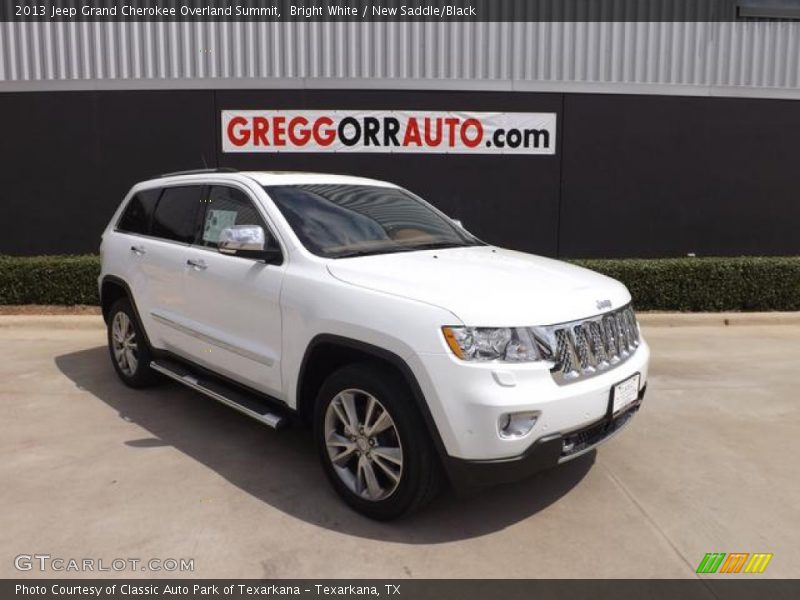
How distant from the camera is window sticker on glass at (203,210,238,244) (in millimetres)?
4446

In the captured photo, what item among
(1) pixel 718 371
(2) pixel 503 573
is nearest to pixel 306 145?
(1) pixel 718 371

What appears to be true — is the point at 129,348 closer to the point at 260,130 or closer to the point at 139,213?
the point at 139,213

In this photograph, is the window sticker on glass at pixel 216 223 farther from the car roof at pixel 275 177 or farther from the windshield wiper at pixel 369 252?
the windshield wiper at pixel 369 252

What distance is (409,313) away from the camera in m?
3.09

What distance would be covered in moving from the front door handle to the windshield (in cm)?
71

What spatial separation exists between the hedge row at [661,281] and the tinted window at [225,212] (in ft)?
16.5

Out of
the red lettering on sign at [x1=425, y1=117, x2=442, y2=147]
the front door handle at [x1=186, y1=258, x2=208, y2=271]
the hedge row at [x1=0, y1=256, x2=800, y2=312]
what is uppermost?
the red lettering on sign at [x1=425, y1=117, x2=442, y2=147]

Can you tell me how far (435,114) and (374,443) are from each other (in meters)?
7.39

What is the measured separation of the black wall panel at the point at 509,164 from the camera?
386 inches

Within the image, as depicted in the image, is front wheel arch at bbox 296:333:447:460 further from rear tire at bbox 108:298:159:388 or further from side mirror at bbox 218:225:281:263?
rear tire at bbox 108:298:159:388

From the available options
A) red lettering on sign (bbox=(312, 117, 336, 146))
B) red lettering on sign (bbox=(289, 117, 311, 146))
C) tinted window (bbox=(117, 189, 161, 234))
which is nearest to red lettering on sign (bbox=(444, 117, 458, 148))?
red lettering on sign (bbox=(312, 117, 336, 146))

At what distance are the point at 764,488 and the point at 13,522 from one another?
13.9 ft
